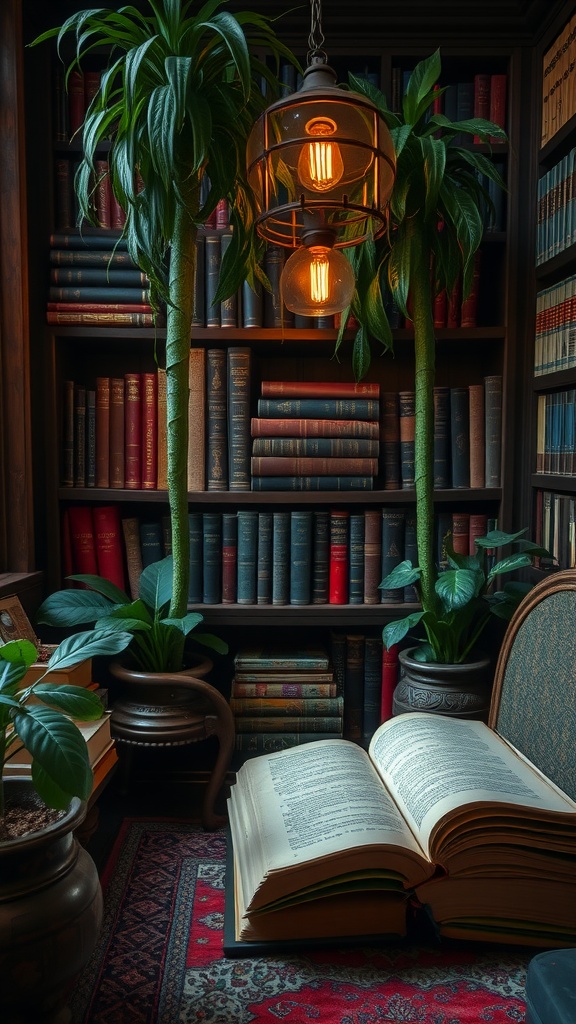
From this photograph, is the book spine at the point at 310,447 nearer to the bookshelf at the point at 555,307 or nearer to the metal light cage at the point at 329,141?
the bookshelf at the point at 555,307

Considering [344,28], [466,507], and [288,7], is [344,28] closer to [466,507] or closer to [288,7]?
[288,7]

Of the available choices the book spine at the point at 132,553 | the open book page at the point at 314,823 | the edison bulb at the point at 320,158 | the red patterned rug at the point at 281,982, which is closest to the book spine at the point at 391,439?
the book spine at the point at 132,553

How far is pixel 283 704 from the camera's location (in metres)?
1.87

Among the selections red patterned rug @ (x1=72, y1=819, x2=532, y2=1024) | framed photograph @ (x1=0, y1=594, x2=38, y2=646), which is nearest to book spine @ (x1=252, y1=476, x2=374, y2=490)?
framed photograph @ (x1=0, y1=594, x2=38, y2=646)

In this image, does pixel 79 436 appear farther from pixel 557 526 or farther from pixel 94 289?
pixel 557 526

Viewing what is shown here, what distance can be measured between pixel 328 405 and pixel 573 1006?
1.50m

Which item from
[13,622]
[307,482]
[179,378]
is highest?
[179,378]

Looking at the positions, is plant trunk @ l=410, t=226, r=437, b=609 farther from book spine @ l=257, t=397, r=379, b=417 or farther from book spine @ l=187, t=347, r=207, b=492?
book spine @ l=187, t=347, r=207, b=492

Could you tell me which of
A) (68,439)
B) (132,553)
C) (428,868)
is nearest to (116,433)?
(68,439)

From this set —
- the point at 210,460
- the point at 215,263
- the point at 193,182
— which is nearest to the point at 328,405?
the point at 210,460

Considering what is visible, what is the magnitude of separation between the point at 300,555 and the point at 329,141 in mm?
1184

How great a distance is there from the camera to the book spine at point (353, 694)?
79.7 inches

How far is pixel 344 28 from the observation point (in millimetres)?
1926

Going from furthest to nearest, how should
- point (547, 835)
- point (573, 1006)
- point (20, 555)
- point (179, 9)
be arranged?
point (20, 555) → point (179, 9) → point (547, 835) → point (573, 1006)
